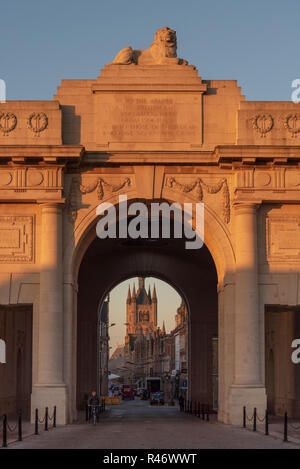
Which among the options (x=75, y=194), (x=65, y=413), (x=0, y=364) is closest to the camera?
(x=65, y=413)

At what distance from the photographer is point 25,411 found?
167 ft

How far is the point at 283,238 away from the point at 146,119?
835 centimetres

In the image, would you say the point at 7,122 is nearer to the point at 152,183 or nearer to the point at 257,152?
the point at 152,183

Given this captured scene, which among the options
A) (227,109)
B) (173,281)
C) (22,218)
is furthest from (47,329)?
(173,281)

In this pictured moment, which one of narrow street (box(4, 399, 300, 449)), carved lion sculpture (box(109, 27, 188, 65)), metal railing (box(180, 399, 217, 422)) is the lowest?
metal railing (box(180, 399, 217, 422))

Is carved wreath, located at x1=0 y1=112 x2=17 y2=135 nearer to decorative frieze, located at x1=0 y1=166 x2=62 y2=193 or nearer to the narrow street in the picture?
decorative frieze, located at x1=0 y1=166 x2=62 y2=193

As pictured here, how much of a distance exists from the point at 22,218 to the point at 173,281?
21.8 m

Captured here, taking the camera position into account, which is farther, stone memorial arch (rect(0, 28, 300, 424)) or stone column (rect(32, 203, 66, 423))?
stone memorial arch (rect(0, 28, 300, 424))

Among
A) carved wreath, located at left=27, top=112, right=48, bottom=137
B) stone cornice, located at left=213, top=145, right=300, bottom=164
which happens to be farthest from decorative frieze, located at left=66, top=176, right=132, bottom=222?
stone cornice, located at left=213, top=145, right=300, bottom=164

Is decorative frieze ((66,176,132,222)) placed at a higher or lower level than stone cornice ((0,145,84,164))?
lower

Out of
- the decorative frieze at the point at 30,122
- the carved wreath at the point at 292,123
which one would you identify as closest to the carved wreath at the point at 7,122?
the decorative frieze at the point at 30,122

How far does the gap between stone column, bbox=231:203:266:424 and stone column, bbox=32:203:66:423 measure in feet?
25.3

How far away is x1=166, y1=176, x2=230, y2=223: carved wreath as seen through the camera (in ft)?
130
